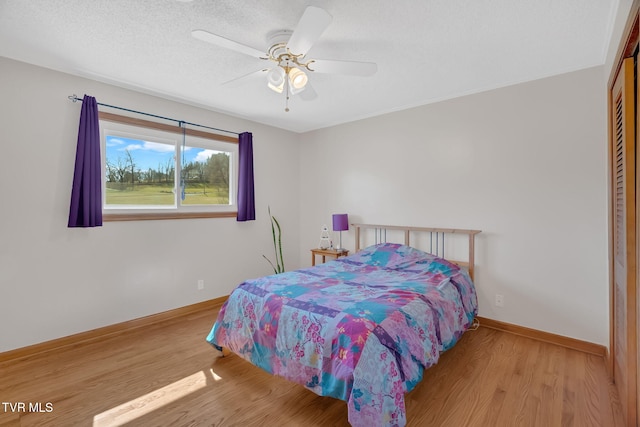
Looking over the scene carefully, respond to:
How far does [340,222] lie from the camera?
4.08m

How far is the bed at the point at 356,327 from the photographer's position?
63.5 inches

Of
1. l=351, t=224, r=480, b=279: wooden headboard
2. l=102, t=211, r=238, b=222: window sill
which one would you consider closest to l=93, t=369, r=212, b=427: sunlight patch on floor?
l=102, t=211, r=238, b=222: window sill

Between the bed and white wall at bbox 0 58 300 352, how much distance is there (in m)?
1.28

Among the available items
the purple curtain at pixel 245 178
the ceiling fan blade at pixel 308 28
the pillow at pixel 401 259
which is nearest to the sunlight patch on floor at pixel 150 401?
the pillow at pixel 401 259

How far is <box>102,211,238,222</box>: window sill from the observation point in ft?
9.93

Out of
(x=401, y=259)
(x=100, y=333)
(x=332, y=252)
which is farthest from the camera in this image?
(x=332, y=252)

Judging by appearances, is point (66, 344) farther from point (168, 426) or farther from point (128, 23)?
point (128, 23)

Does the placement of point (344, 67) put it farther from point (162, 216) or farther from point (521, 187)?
point (162, 216)

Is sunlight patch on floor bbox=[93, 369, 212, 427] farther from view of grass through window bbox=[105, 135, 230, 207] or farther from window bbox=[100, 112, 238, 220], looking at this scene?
view of grass through window bbox=[105, 135, 230, 207]

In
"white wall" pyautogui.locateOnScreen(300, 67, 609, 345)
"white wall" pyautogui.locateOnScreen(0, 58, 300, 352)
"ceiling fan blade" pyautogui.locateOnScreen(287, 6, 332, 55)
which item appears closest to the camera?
"ceiling fan blade" pyautogui.locateOnScreen(287, 6, 332, 55)

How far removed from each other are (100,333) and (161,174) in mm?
1734

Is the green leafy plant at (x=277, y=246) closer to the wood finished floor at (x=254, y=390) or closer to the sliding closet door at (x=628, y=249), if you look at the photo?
the wood finished floor at (x=254, y=390)

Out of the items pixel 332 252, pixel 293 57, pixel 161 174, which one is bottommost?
A: pixel 332 252

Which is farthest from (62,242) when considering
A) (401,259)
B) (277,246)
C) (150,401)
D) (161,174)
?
(401,259)
